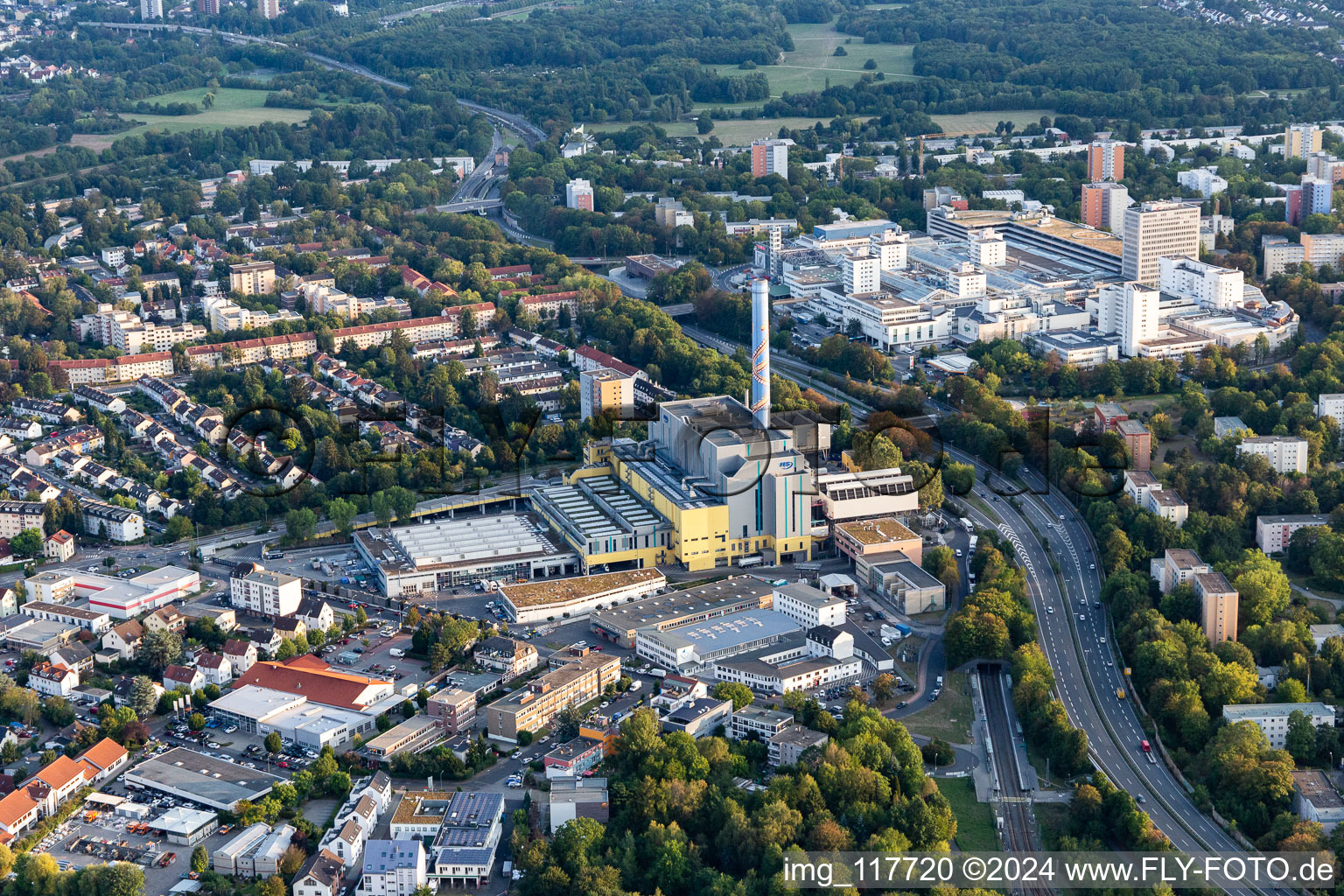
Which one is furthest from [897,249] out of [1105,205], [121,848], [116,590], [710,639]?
[121,848]

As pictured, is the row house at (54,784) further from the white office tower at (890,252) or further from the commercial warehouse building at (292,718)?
the white office tower at (890,252)

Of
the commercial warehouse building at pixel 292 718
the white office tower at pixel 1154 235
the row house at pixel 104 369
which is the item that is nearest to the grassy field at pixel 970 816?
the commercial warehouse building at pixel 292 718

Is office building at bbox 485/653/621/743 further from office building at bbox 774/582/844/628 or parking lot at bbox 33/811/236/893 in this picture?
parking lot at bbox 33/811/236/893

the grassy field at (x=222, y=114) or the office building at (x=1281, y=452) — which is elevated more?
the grassy field at (x=222, y=114)

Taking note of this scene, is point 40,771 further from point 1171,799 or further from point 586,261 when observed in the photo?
point 586,261

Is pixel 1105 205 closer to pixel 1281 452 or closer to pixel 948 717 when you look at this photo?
pixel 1281 452

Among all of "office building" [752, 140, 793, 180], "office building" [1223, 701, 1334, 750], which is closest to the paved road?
"office building" [1223, 701, 1334, 750]

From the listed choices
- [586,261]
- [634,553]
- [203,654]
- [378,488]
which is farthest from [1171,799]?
[586,261]
